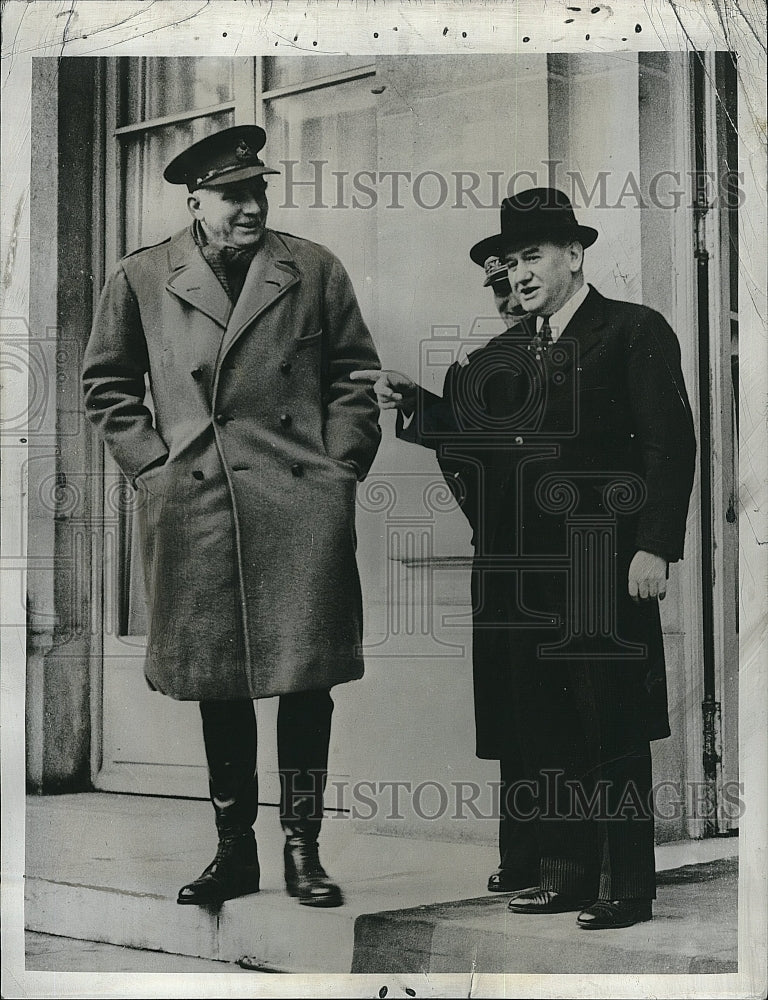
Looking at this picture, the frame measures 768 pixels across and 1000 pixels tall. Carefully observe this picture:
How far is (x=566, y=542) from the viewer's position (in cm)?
181

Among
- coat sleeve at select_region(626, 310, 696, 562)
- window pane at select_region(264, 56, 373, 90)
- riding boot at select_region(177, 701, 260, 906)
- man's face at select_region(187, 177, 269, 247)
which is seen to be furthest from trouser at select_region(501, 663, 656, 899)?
window pane at select_region(264, 56, 373, 90)

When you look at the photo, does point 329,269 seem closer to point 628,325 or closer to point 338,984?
point 628,325

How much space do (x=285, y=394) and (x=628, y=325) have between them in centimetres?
65

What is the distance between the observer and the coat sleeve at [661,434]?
1.82 m

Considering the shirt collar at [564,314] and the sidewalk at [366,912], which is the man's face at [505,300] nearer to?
the shirt collar at [564,314]

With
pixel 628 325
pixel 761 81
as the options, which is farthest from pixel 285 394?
pixel 761 81

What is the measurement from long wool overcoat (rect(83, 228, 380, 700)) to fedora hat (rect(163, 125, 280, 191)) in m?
0.16

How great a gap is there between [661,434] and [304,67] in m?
0.97

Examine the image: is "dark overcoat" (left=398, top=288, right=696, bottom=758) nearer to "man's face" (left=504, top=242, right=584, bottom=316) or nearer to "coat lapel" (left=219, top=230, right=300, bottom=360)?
"man's face" (left=504, top=242, right=584, bottom=316)

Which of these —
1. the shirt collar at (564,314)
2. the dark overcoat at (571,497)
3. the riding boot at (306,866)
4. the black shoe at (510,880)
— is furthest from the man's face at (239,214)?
the black shoe at (510,880)

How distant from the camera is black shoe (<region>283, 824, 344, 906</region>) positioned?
1792 mm

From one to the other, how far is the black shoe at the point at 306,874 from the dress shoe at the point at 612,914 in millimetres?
448
